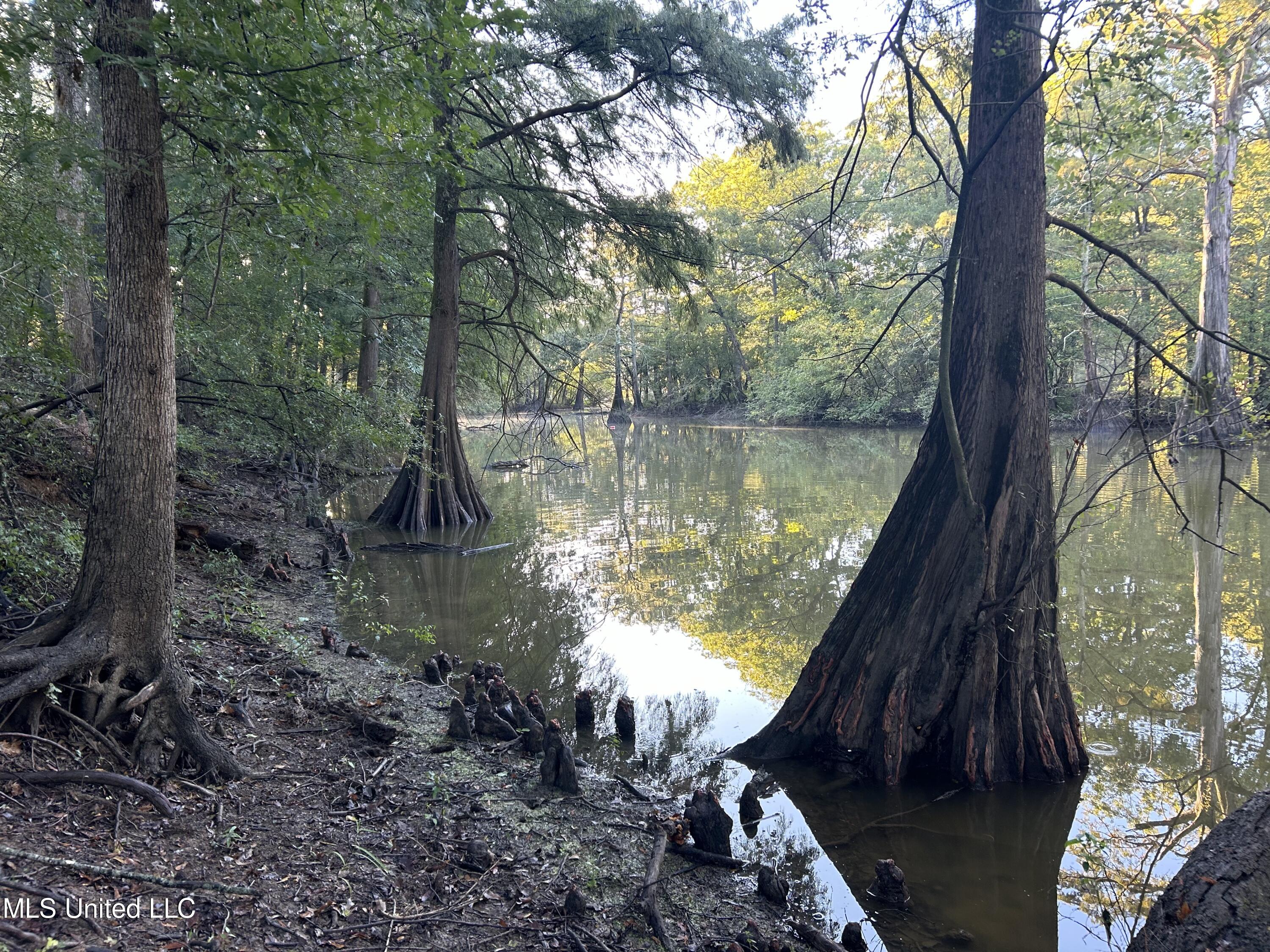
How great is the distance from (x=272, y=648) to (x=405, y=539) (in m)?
6.30

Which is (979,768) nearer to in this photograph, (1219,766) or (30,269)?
(1219,766)

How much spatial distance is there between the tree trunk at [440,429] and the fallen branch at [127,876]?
8917 millimetres

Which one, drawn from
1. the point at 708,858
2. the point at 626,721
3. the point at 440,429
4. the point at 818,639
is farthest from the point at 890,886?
the point at 440,429

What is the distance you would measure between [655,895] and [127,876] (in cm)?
193

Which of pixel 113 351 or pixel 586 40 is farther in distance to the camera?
pixel 586 40

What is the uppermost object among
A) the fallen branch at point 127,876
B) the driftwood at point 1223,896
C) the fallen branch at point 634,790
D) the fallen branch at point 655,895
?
the driftwood at point 1223,896

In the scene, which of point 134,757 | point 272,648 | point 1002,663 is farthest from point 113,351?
point 1002,663

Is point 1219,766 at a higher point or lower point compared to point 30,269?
lower

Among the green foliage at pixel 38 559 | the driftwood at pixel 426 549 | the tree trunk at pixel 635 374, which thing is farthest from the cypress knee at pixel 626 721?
the tree trunk at pixel 635 374

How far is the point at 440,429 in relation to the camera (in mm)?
12195

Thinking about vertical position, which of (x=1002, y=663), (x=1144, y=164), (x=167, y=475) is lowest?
(x=1002, y=663)

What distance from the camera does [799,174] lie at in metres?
Answer: 27.0

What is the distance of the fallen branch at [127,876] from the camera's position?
2303mm

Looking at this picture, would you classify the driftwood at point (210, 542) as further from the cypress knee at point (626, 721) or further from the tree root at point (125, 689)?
the cypress knee at point (626, 721)
